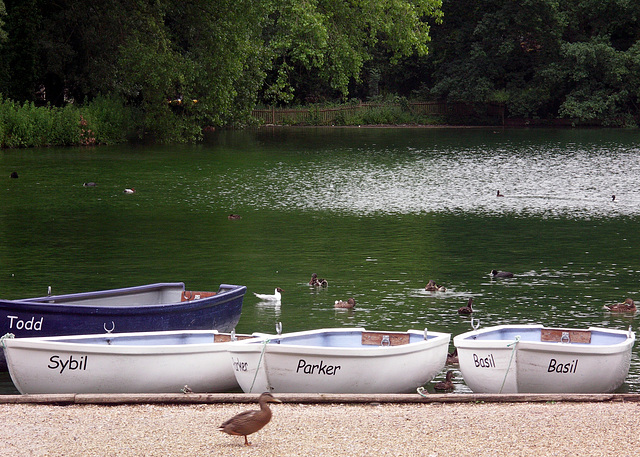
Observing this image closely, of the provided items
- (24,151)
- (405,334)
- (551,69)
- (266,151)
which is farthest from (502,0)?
(405,334)

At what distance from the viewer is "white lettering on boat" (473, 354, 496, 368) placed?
11016 mm

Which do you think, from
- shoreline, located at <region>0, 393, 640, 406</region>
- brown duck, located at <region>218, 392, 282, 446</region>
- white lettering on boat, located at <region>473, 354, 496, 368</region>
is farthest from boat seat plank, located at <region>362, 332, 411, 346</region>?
brown duck, located at <region>218, 392, 282, 446</region>

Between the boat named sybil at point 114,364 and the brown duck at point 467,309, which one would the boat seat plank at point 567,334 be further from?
the boat named sybil at point 114,364

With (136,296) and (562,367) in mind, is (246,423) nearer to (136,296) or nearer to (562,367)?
(562,367)

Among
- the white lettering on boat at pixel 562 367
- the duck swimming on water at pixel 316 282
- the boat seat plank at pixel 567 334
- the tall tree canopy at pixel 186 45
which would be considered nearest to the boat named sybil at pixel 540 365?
the white lettering on boat at pixel 562 367

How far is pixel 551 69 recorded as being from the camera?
70938 mm

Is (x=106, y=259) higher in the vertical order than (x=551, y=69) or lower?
lower

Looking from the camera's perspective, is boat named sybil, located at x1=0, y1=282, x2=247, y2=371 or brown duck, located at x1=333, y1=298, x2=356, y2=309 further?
brown duck, located at x1=333, y1=298, x2=356, y2=309

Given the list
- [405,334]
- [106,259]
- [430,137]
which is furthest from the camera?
[430,137]

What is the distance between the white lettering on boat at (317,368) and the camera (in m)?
10.7

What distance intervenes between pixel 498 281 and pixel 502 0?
60.3 meters

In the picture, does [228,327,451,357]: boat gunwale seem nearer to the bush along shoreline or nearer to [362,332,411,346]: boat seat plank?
[362,332,411,346]: boat seat plank

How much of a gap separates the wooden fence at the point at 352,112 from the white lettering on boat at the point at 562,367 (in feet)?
208

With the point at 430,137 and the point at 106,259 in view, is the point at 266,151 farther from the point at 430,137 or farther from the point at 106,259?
the point at 106,259
